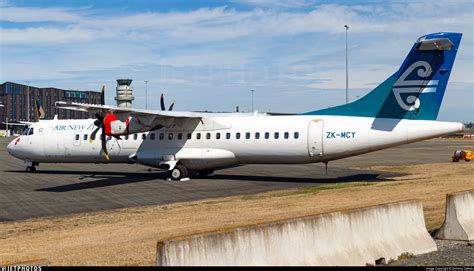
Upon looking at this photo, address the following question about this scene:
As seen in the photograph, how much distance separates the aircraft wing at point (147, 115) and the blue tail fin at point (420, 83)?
872cm

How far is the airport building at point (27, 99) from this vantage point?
169000mm

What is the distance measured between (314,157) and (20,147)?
18.4 metres

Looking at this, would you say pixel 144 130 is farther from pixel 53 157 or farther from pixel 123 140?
pixel 53 157

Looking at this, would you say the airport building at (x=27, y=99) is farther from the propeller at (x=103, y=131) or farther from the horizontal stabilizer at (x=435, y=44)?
the horizontal stabilizer at (x=435, y=44)

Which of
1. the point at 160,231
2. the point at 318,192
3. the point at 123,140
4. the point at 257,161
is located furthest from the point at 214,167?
the point at 160,231

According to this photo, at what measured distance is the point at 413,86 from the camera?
23047mm

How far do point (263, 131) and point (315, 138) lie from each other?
281cm

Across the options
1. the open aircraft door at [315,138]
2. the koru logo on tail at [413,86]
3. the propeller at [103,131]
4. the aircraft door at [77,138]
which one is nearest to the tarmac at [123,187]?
the propeller at [103,131]

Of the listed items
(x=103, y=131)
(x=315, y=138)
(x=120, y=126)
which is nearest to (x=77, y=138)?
(x=103, y=131)

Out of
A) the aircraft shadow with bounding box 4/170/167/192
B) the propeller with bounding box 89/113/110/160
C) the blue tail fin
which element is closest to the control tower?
the aircraft shadow with bounding box 4/170/167/192

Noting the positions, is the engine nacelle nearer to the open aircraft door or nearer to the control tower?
the open aircraft door

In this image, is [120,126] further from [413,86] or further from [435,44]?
[435,44]

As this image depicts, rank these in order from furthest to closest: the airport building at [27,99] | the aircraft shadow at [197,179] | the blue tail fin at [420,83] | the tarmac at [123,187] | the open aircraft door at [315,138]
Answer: the airport building at [27,99]
the aircraft shadow at [197,179]
the open aircraft door at [315,138]
the blue tail fin at [420,83]
the tarmac at [123,187]

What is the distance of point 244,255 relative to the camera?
750cm
